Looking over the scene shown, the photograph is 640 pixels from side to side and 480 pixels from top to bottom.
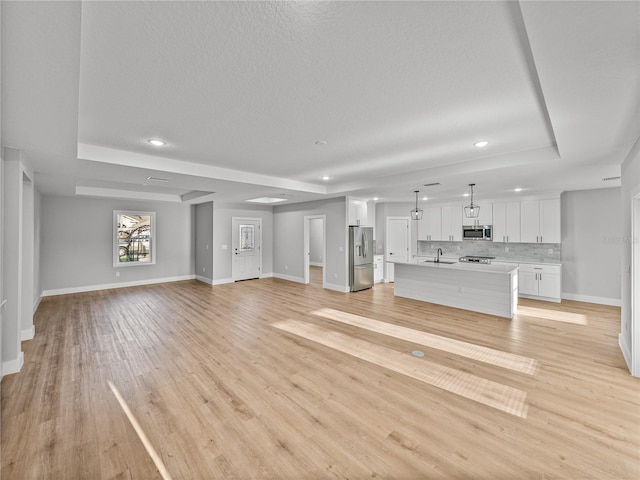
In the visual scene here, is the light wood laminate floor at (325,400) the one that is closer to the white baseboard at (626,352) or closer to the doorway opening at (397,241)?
the white baseboard at (626,352)

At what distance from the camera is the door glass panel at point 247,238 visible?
9228 mm

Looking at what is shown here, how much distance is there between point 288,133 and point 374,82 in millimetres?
1352

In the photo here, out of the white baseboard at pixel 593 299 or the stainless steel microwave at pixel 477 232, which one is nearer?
the white baseboard at pixel 593 299


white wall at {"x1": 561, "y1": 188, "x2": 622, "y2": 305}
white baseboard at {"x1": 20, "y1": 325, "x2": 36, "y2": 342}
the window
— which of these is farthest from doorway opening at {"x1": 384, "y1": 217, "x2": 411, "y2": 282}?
white baseboard at {"x1": 20, "y1": 325, "x2": 36, "y2": 342}

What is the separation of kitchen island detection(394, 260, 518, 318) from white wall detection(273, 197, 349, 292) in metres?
1.54

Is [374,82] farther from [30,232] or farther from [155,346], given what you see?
[30,232]

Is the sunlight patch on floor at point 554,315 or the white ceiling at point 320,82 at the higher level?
the white ceiling at point 320,82

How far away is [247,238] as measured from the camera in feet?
30.7

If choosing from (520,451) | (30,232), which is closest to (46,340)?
(30,232)

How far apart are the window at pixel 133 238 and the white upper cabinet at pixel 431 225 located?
793cm

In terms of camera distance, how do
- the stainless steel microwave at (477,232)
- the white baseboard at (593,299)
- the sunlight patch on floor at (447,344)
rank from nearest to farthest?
the sunlight patch on floor at (447,344), the white baseboard at (593,299), the stainless steel microwave at (477,232)

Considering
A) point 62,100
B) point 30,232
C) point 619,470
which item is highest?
point 62,100

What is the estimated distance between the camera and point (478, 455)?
1.97 metres

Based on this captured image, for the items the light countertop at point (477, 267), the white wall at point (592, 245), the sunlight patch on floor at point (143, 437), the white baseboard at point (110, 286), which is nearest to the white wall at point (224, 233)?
the white baseboard at point (110, 286)
